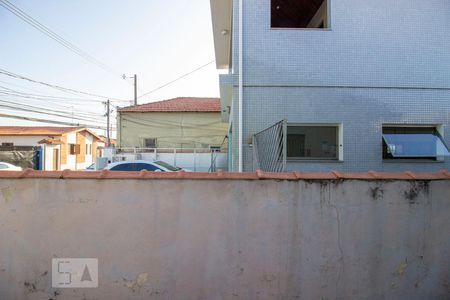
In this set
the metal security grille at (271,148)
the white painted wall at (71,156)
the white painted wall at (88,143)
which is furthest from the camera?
the white painted wall at (88,143)

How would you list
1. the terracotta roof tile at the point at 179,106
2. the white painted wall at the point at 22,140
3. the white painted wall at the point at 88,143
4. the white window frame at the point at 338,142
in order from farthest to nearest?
the white painted wall at the point at 88,143 → the white painted wall at the point at 22,140 → the terracotta roof tile at the point at 179,106 → the white window frame at the point at 338,142

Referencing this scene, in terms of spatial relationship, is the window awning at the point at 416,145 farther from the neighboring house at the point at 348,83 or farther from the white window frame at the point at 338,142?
the white window frame at the point at 338,142

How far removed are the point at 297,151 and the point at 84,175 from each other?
426 cm

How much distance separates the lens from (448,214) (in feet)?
9.77

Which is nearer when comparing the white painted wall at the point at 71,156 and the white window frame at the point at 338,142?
the white window frame at the point at 338,142

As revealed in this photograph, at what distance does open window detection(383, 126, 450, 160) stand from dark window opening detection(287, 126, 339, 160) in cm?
101

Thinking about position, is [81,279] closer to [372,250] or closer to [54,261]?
[54,261]

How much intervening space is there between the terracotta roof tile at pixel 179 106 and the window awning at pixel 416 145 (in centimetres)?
1692

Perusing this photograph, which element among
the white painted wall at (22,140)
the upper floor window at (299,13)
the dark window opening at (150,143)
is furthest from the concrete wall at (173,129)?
the upper floor window at (299,13)

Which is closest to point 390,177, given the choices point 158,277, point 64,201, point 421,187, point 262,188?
point 421,187

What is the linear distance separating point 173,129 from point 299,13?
15.9 metres

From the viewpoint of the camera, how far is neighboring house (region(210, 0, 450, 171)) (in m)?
6.07

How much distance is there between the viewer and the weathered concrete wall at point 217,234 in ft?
9.49

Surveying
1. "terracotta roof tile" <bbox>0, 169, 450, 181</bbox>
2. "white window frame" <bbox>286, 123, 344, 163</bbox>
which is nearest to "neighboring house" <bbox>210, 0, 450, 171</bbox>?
"white window frame" <bbox>286, 123, 344, 163</bbox>
